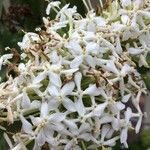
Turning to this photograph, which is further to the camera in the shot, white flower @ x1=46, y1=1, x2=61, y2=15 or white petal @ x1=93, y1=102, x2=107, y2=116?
white flower @ x1=46, y1=1, x2=61, y2=15

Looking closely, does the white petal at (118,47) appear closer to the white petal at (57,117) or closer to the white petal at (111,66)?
the white petal at (111,66)

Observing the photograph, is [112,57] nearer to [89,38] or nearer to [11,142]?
[89,38]

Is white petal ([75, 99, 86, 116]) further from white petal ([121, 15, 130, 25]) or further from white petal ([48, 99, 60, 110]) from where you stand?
white petal ([121, 15, 130, 25])

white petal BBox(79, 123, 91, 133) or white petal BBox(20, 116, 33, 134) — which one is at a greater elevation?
white petal BBox(20, 116, 33, 134)

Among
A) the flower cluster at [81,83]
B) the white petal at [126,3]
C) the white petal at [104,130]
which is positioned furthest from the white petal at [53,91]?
the white petal at [126,3]

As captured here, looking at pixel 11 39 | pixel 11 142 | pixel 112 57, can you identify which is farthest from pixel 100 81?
pixel 11 39

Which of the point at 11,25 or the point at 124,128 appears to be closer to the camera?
the point at 124,128

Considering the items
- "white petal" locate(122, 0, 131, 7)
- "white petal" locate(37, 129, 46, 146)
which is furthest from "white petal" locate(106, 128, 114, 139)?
"white petal" locate(122, 0, 131, 7)

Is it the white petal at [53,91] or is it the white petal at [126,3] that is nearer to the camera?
the white petal at [53,91]
